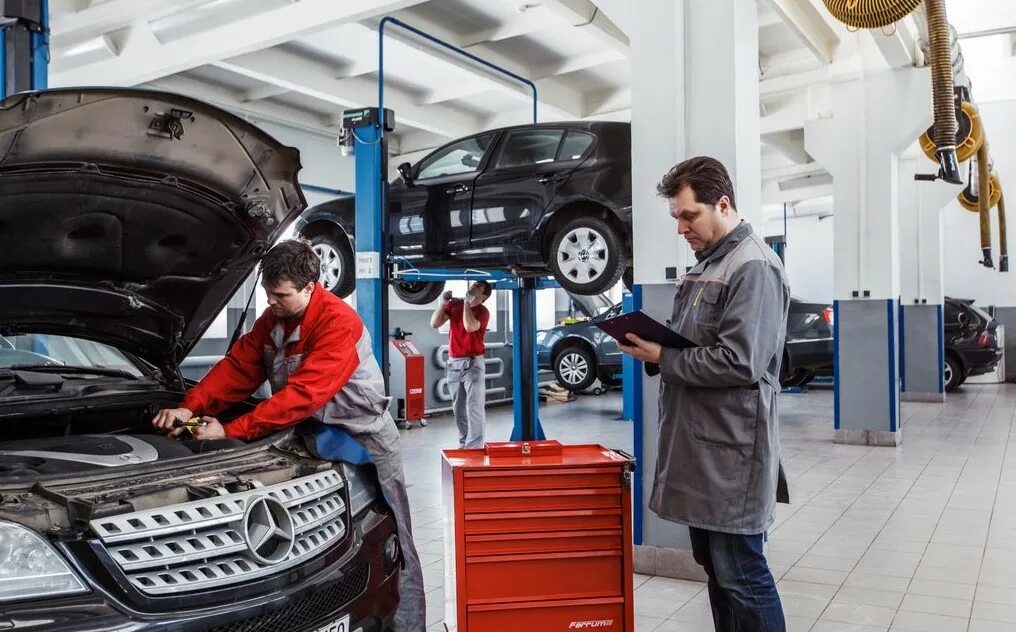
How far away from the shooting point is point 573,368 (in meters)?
11.4

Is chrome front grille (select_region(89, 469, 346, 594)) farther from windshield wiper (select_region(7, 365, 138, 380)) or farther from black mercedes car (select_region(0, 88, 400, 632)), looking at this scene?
windshield wiper (select_region(7, 365, 138, 380))

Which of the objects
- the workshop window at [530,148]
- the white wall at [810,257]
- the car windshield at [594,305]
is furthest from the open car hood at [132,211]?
the white wall at [810,257]

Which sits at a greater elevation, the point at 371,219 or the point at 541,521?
the point at 371,219

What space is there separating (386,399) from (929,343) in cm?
1068

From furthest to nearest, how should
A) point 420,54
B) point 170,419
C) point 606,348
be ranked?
point 606,348 < point 420,54 < point 170,419

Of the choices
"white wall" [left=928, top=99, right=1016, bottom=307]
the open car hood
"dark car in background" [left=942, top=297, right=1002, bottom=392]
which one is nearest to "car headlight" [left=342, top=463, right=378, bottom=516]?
the open car hood

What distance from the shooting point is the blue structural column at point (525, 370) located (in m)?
7.57

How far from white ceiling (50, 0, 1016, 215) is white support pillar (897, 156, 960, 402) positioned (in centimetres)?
229

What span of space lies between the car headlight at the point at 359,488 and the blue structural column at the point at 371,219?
9.15 ft

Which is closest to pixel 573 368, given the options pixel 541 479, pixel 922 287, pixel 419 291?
pixel 419 291

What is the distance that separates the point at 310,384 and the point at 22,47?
3.49 metres

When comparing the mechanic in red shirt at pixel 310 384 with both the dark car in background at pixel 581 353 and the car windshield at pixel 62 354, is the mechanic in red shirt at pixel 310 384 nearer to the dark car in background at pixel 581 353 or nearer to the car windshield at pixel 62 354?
the car windshield at pixel 62 354

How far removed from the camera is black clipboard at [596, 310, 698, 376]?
2.29 meters

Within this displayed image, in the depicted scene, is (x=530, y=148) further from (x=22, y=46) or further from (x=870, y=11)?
(x=22, y=46)
